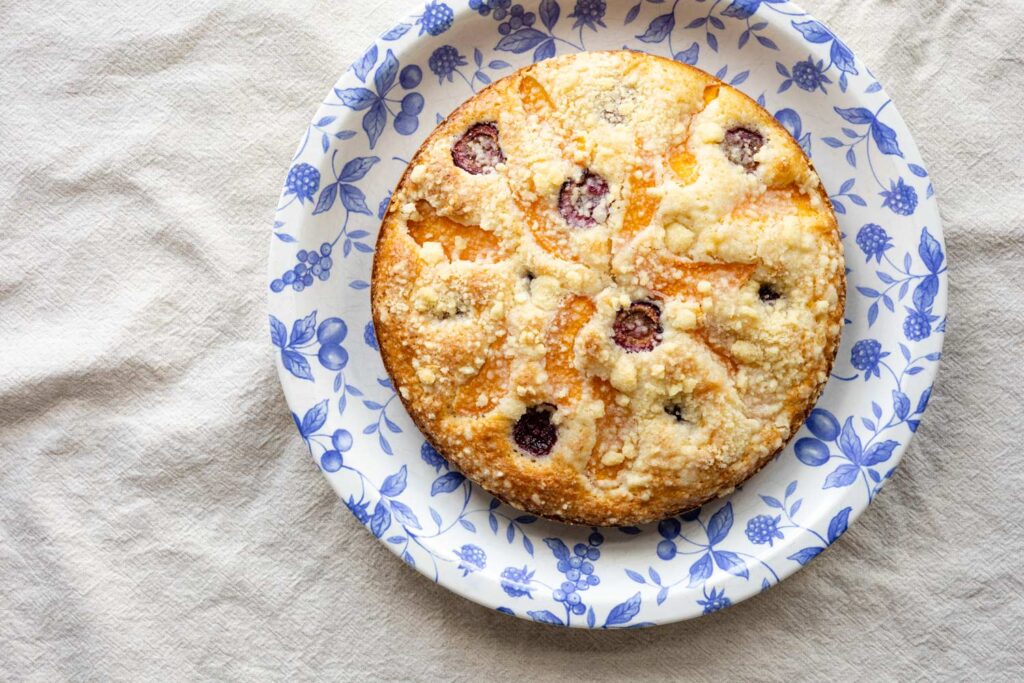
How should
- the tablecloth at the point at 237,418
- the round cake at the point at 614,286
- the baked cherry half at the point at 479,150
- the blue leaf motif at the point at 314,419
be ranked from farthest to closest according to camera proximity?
the tablecloth at the point at 237,418
the blue leaf motif at the point at 314,419
the baked cherry half at the point at 479,150
the round cake at the point at 614,286

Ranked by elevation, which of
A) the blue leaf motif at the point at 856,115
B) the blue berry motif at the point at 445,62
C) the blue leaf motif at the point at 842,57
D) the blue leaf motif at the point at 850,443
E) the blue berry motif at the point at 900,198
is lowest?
the blue leaf motif at the point at 850,443

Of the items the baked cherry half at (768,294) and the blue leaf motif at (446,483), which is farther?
Result: the blue leaf motif at (446,483)

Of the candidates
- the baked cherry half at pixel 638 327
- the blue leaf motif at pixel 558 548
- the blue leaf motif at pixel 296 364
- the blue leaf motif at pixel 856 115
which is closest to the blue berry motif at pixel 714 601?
the blue leaf motif at pixel 558 548

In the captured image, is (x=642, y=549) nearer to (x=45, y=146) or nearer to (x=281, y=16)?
(x=281, y=16)

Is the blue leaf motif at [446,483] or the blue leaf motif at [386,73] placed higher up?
the blue leaf motif at [386,73]

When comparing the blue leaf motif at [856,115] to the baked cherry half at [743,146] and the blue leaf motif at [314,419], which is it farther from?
the blue leaf motif at [314,419]

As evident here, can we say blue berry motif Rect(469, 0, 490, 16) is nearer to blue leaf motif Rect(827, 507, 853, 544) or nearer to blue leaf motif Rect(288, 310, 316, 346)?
blue leaf motif Rect(288, 310, 316, 346)

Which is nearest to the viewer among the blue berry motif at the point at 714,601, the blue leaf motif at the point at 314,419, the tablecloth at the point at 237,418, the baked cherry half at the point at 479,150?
the baked cherry half at the point at 479,150

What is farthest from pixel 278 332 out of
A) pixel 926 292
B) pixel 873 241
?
pixel 926 292

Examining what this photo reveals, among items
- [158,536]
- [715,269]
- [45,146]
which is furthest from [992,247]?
[45,146]
